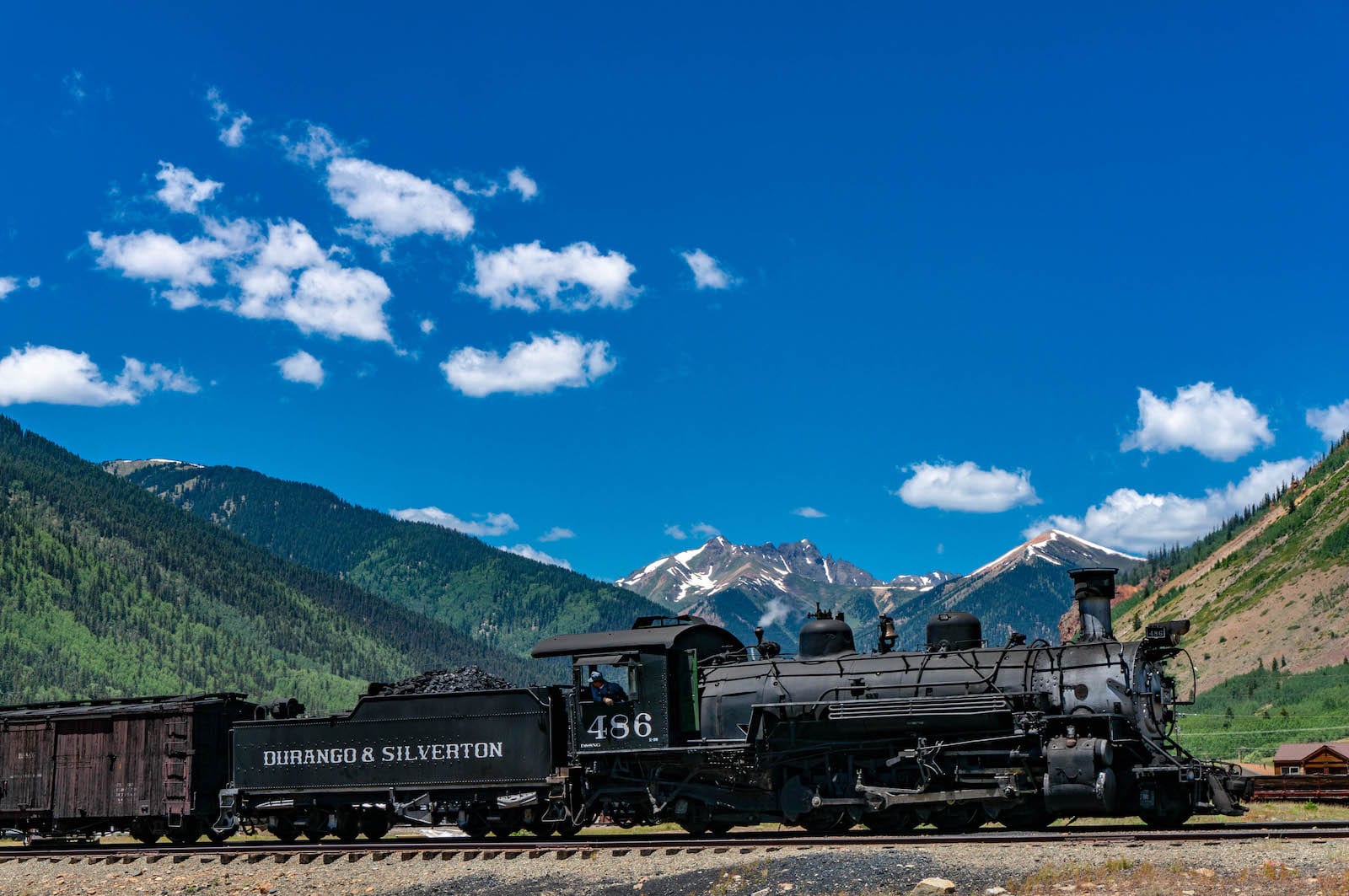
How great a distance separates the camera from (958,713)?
2041cm

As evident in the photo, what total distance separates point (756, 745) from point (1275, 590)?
96.3m

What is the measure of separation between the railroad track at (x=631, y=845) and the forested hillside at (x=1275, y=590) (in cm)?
7481

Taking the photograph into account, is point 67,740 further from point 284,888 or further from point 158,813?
point 284,888

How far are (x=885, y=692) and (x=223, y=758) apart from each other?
1615 centimetres

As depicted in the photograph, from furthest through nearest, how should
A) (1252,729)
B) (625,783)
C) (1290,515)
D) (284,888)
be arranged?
(1290,515), (1252,729), (625,783), (284,888)

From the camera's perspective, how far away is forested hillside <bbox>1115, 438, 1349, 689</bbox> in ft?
299

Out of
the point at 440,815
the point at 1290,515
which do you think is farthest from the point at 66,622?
the point at 440,815

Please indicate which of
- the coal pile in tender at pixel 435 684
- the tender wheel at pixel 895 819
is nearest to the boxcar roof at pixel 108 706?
the coal pile in tender at pixel 435 684

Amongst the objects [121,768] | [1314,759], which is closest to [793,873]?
[121,768]

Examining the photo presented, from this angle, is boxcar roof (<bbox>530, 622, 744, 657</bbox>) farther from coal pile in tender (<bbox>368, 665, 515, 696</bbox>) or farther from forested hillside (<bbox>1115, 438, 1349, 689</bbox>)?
forested hillside (<bbox>1115, 438, 1349, 689</bbox>)

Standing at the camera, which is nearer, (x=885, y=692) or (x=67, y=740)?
(x=885, y=692)

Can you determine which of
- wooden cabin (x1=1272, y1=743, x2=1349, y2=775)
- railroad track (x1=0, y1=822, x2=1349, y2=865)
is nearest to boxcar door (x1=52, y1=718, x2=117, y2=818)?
railroad track (x1=0, y1=822, x2=1349, y2=865)

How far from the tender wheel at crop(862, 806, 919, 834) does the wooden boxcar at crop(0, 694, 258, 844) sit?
606 inches

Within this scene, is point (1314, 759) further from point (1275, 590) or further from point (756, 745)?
point (1275, 590)
